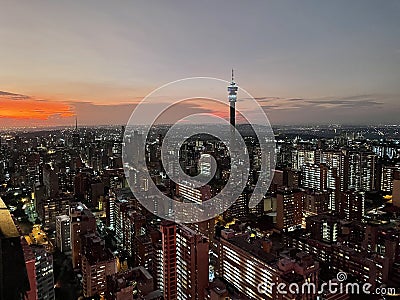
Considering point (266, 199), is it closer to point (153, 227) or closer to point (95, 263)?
point (153, 227)

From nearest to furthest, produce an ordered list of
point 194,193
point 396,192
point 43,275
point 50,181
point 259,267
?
point 259,267 → point 43,275 → point 194,193 → point 396,192 → point 50,181

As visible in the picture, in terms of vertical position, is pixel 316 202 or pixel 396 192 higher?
pixel 396 192

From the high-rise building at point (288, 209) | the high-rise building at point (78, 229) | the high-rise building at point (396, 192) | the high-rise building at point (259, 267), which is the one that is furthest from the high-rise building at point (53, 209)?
the high-rise building at point (396, 192)

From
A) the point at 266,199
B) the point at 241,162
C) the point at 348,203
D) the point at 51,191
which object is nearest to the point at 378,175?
the point at 348,203

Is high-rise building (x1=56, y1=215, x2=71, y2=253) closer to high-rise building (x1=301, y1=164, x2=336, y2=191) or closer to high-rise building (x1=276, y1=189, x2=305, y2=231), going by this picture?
high-rise building (x1=276, y1=189, x2=305, y2=231)

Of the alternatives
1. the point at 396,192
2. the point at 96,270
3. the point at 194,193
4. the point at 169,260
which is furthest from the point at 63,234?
the point at 396,192

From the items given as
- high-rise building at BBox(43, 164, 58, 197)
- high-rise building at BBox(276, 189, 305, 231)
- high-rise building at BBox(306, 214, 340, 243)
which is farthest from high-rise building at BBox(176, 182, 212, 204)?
high-rise building at BBox(43, 164, 58, 197)

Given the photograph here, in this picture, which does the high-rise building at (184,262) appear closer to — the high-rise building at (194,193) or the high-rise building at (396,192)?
the high-rise building at (194,193)

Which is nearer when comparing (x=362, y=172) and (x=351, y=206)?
(x=351, y=206)

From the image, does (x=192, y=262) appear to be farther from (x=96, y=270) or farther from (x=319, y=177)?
(x=319, y=177)
